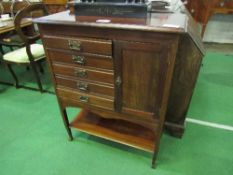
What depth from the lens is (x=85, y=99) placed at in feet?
4.03

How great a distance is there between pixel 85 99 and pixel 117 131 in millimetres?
394

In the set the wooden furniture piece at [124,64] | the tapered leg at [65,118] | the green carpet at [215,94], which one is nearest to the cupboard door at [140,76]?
the wooden furniture piece at [124,64]

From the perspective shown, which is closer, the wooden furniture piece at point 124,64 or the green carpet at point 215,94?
the wooden furniture piece at point 124,64

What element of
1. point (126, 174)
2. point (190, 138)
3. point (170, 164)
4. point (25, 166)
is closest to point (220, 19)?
point (190, 138)

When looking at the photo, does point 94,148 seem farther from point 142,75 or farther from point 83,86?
point 142,75

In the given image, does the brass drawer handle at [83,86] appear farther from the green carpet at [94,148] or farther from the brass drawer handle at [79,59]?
the green carpet at [94,148]

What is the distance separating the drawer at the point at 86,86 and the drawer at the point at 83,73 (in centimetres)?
4

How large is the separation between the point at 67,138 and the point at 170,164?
34.4 inches

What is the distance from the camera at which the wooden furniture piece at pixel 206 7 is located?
264 cm

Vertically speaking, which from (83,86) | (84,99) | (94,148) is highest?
(83,86)

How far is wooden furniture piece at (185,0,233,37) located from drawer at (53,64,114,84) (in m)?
2.14

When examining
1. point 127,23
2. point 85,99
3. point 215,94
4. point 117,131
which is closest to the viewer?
point 127,23

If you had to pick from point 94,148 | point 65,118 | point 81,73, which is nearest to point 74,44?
point 81,73

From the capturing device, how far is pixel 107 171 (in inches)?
52.4
